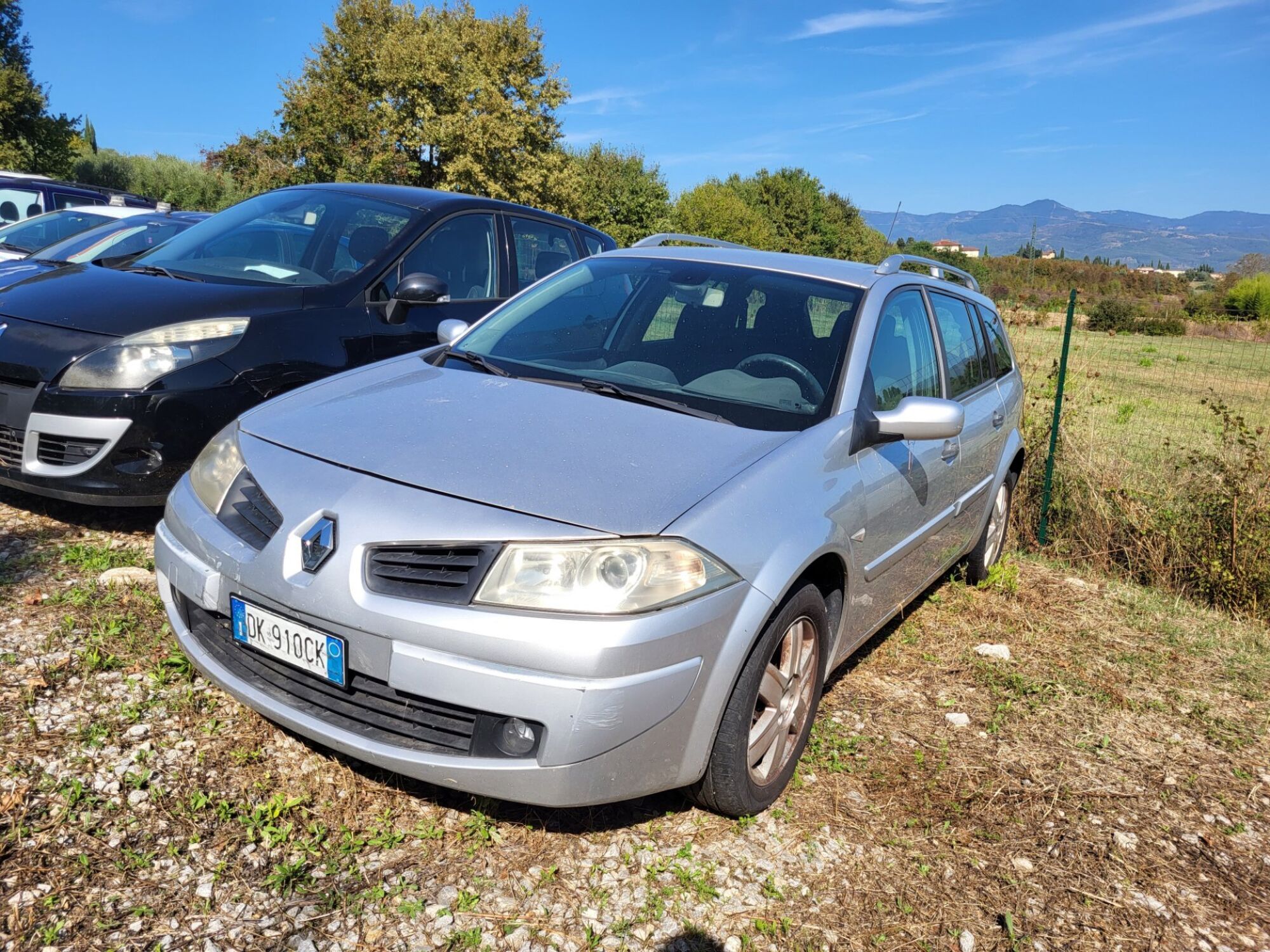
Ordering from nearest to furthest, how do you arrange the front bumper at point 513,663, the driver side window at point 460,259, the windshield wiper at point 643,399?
the front bumper at point 513,663, the windshield wiper at point 643,399, the driver side window at point 460,259

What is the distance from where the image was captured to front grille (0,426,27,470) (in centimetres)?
421

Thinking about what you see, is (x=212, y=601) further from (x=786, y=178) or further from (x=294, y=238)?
(x=786, y=178)

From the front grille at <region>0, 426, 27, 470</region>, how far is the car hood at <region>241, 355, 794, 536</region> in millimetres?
1750

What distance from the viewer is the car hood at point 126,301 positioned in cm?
434

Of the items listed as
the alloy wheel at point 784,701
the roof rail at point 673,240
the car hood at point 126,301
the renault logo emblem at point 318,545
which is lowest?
the alloy wheel at point 784,701

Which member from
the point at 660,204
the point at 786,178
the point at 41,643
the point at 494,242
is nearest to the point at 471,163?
the point at 660,204

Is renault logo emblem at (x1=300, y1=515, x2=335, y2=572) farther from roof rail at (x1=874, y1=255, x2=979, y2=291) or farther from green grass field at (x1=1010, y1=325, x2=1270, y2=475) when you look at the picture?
green grass field at (x1=1010, y1=325, x2=1270, y2=475)

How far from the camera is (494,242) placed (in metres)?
5.86

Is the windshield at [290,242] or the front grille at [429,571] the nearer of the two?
the front grille at [429,571]

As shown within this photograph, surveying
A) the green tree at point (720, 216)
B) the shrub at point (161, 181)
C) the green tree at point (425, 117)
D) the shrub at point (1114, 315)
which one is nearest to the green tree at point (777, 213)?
the green tree at point (720, 216)

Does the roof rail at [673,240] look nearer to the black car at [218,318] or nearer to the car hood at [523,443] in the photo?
the black car at [218,318]

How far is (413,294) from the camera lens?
15.7 feet

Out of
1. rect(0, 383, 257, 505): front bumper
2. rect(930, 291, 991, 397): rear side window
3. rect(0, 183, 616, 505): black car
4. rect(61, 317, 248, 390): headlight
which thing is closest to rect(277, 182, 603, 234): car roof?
rect(0, 183, 616, 505): black car

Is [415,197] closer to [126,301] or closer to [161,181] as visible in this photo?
[126,301]
